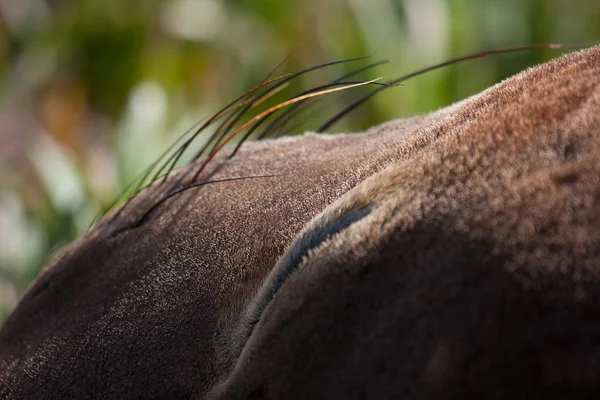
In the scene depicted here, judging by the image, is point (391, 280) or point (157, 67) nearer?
point (391, 280)

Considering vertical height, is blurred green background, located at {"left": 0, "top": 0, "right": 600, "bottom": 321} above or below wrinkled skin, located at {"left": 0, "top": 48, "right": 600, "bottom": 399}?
below

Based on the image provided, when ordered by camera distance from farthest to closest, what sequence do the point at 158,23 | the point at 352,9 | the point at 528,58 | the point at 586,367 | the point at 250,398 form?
the point at 158,23 < the point at 352,9 < the point at 528,58 < the point at 250,398 < the point at 586,367

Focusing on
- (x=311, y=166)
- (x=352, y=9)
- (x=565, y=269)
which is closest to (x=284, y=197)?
(x=311, y=166)

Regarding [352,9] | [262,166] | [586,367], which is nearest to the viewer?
[586,367]

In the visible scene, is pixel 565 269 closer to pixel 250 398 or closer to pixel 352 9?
pixel 250 398

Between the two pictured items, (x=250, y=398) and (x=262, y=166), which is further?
(x=262, y=166)

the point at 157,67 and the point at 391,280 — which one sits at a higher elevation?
the point at 391,280
